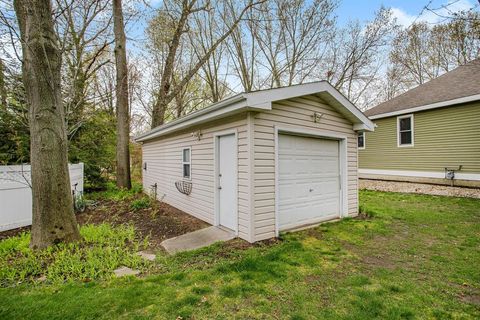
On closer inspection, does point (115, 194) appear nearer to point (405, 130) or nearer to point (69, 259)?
point (69, 259)

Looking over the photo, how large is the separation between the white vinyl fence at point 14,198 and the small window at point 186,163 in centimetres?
347

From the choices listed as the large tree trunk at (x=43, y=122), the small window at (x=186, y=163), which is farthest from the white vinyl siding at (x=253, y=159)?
the large tree trunk at (x=43, y=122)

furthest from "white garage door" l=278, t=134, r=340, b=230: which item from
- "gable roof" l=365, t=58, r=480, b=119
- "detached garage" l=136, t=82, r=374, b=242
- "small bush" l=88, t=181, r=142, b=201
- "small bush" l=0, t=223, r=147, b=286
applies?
"small bush" l=88, t=181, r=142, b=201

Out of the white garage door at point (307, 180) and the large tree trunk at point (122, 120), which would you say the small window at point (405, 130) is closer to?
the white garage door at point (307, 180)

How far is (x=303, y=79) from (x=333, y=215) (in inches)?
469

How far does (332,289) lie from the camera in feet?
9.68

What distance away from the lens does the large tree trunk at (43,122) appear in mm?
3912

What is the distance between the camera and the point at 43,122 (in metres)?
3.95

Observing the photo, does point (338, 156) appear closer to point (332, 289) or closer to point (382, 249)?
point (382, 249)

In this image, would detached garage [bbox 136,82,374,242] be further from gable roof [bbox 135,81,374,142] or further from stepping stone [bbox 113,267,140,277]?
stepping stone [bbox 113,267,140,277]

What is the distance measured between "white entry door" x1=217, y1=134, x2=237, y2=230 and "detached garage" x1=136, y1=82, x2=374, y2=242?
0.07 feet

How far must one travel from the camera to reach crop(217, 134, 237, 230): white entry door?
4.88 meters

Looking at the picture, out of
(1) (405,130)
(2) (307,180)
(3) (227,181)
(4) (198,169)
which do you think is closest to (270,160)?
(3) (227,181)

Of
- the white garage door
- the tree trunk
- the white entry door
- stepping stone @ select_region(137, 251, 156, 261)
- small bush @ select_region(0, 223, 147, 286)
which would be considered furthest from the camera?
the tree trunk
